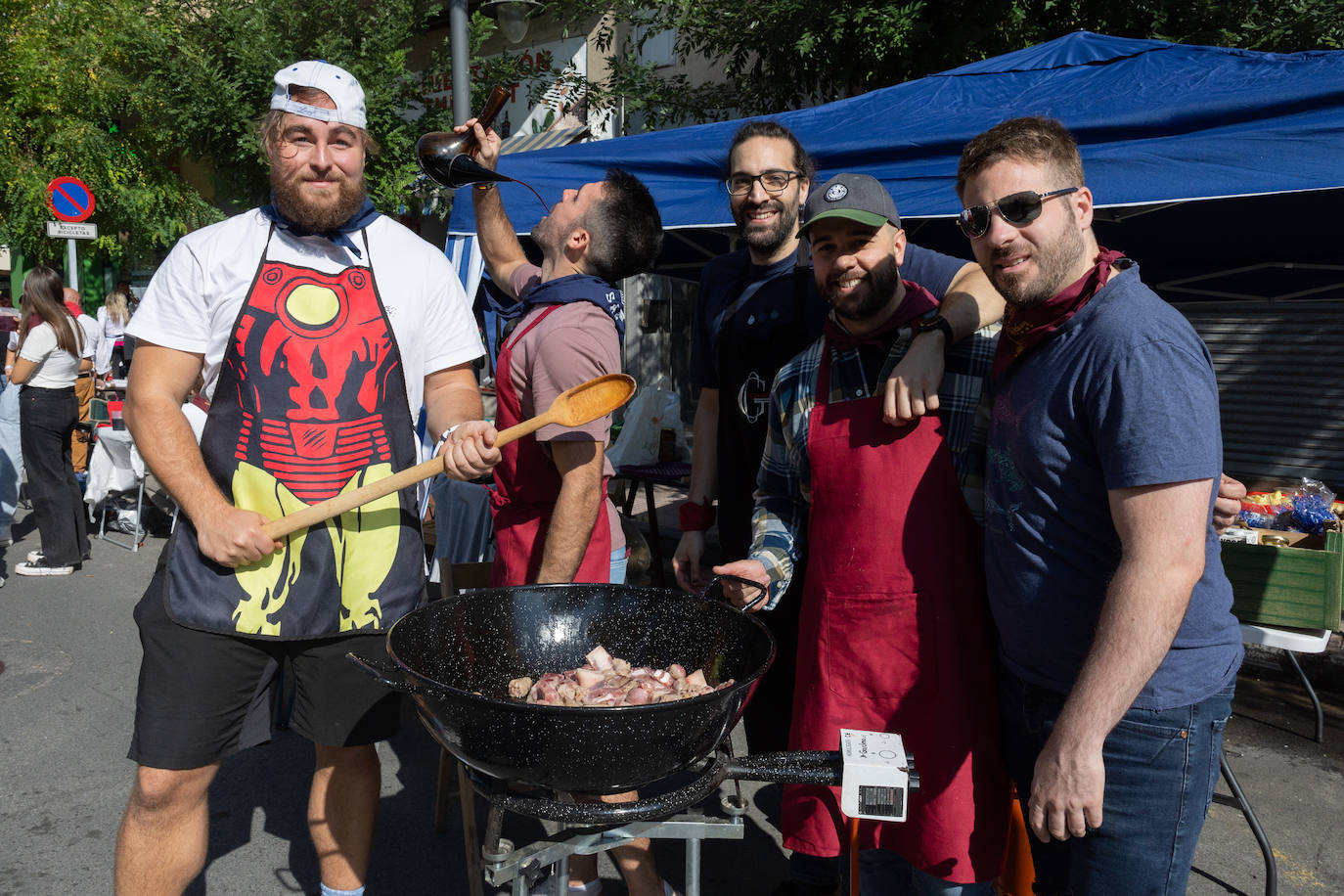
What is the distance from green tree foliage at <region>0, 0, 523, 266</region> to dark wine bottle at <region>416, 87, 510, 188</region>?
5.83 m

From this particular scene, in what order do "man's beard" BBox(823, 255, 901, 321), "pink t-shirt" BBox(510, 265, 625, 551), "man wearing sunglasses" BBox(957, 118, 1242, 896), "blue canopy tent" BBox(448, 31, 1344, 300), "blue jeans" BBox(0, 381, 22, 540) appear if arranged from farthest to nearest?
"blue jeans" BBox(0, 381, 22, 540) < "blue canopy tent" BBox(448, 31, 1344, 300) < "pink t-shirt" BBox(510, 265, 625, 551) < "man's beard" BBox(823, 255, 901, 321) < "man wearing sunglasses" BBox(957, 118, 1242, 896)

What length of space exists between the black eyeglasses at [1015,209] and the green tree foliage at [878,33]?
6.23 metres

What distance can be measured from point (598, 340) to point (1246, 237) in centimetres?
337

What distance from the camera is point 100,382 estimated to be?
10.0 meters

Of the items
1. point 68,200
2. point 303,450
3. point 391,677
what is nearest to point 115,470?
point 68,200

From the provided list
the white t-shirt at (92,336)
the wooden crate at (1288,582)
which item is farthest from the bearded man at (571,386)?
the white t-shirt at (92,336)

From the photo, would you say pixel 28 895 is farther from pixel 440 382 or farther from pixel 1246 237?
pixel 1246 237

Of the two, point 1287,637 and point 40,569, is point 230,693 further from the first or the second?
point 40,569

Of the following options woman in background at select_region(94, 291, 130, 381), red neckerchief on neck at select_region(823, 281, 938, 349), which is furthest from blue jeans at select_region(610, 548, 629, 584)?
woman in background at select_region(94, 291, 130, 381)

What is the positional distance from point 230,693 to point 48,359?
17.1ft

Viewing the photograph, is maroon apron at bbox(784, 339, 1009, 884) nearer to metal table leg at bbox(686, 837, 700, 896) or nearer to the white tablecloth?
metal table leg at bbox(686, 837, 700, 896)

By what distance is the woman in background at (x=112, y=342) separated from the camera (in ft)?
32.4

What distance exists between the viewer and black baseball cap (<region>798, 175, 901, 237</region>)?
182cm

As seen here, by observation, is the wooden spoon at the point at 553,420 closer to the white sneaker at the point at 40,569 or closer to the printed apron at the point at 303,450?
the printed apron at the point at 303,450
